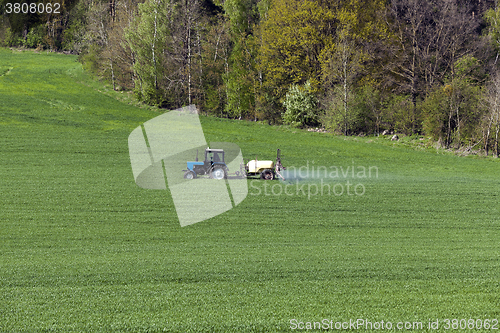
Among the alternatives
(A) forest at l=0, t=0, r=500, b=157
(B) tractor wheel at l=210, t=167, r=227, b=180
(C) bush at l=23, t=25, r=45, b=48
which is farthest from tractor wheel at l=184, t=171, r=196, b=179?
(C) bush at l=23, t=25, r=45, b=48

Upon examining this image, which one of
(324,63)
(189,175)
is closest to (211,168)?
(189,175)

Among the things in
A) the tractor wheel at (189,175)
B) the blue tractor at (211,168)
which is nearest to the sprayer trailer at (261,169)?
the blue tractor at (211,168)

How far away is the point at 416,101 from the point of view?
159 feet

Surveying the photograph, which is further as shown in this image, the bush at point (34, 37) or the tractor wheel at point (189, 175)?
the bush at point (34, 37)

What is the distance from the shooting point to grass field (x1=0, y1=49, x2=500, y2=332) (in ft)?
30.7

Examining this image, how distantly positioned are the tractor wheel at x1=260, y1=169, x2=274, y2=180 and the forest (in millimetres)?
23293

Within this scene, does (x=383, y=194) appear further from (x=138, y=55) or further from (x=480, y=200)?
(x=138, y=55)

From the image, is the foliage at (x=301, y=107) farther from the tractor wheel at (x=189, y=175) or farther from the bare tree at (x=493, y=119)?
the tractor wheel at (x=189, y=175)

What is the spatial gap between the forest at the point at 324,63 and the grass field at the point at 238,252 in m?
18.8

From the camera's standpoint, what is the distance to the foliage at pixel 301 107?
153ft

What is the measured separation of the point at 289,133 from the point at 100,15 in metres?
41.4

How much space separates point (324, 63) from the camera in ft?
157

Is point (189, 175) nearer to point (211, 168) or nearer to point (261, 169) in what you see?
point (211, 168)

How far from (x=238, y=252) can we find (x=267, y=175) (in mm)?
9028
